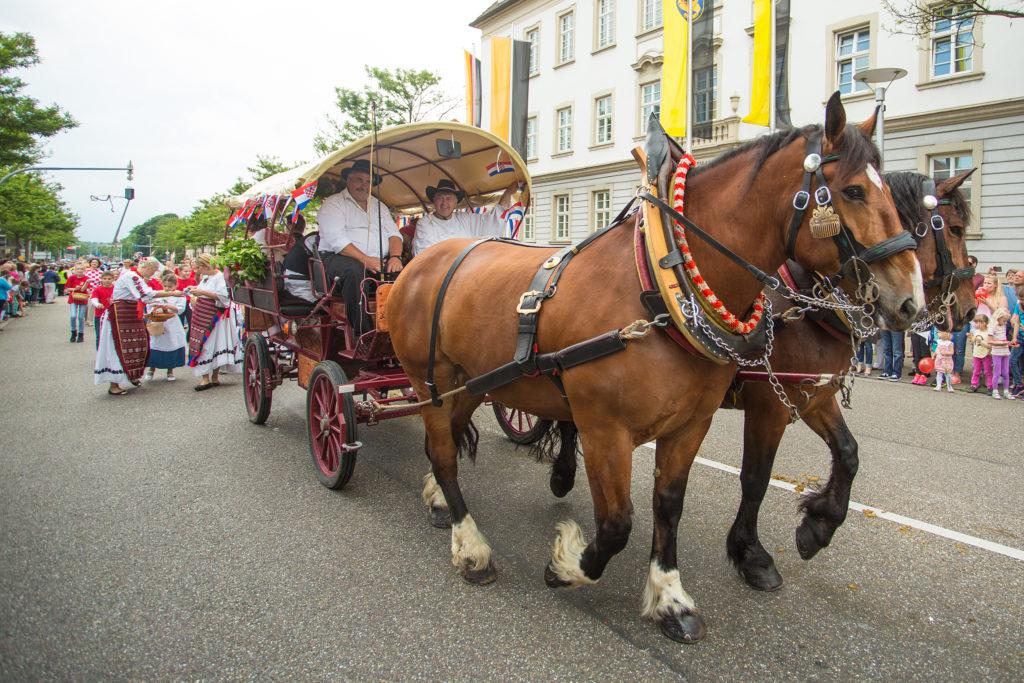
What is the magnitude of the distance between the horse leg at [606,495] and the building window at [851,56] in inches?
652

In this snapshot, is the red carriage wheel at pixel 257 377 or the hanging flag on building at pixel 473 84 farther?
the hanging flag on building at pixel 473 84

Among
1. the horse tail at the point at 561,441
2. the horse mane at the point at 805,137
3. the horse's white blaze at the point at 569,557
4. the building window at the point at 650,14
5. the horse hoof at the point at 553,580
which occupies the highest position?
the building window at the point at 650,14

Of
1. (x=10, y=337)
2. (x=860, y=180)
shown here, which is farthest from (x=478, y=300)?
(x=10, y=337)

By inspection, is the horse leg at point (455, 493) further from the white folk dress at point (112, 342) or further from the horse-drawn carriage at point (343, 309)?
the white folk dress at point (112, 342)

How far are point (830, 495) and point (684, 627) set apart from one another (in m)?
1.12

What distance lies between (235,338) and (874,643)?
8841 millimetres

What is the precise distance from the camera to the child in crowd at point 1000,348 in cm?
812

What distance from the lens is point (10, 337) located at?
1470 centimetres

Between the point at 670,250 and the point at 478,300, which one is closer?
the point at 670,250

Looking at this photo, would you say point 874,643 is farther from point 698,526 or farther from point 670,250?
point 670,250

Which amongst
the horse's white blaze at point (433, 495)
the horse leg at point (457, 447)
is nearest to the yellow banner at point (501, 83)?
the horse leg at point (457, 447)

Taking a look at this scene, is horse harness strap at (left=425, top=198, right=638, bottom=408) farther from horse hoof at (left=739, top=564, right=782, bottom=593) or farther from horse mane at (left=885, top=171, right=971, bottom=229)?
horse mane at (left=885, top=171, right=971, bottom=229)

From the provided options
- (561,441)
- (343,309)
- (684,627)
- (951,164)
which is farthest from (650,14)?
(684,627)

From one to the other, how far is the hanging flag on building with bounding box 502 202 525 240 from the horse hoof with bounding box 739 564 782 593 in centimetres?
309
